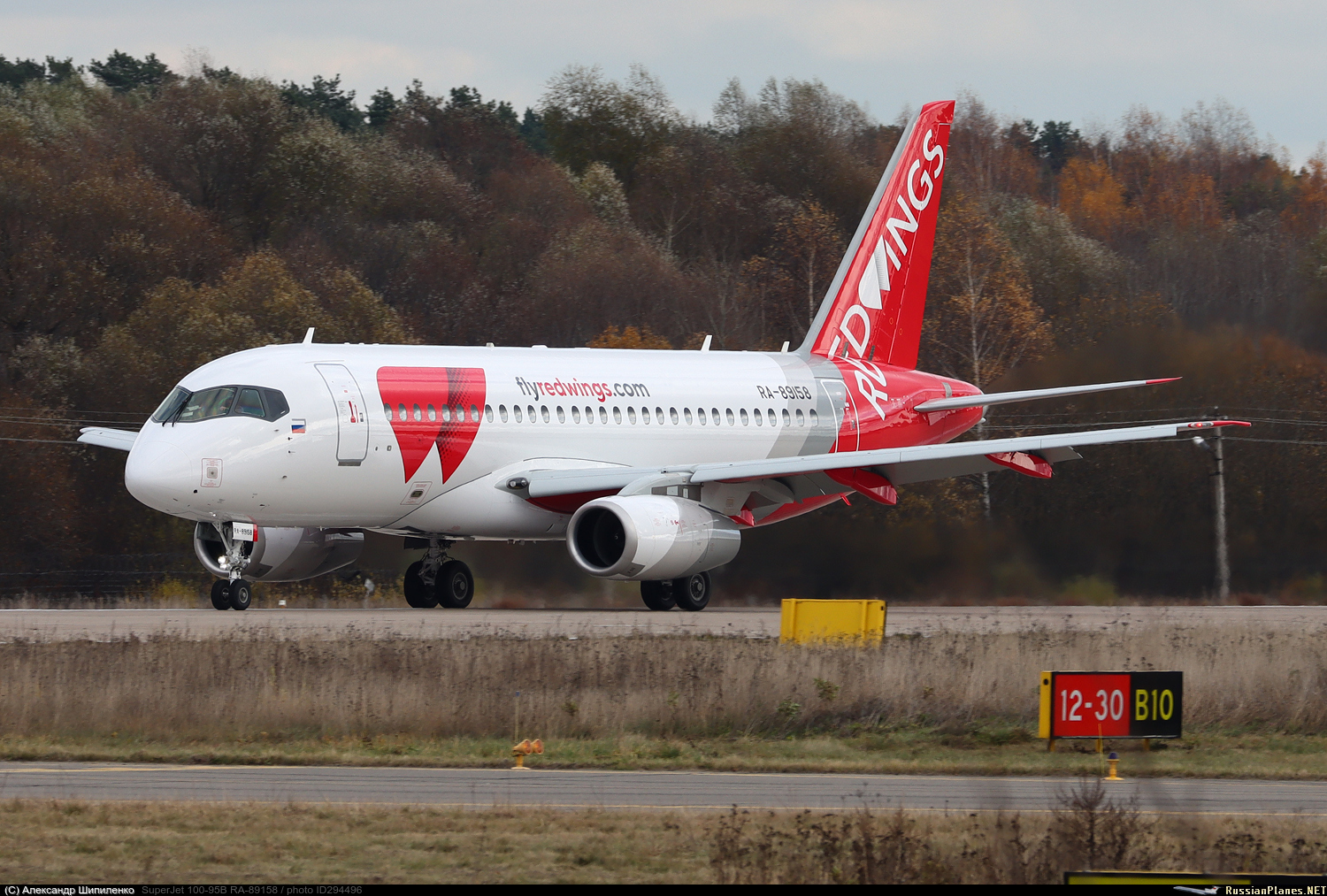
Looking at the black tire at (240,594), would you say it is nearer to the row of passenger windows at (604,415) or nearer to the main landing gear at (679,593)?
the row of passenger windows at (604,415)

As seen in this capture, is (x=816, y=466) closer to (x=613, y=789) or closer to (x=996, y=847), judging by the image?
(x=613, y=789)

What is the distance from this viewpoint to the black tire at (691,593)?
31.8 m

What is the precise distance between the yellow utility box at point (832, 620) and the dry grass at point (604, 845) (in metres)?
10.4

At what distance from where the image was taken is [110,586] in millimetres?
41062

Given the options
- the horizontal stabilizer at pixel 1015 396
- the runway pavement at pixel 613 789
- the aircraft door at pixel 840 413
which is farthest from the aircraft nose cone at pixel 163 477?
the horizontal stabilizer at pixel 1015 396

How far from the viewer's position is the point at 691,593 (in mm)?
31859

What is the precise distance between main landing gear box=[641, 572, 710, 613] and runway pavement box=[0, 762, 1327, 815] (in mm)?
16162

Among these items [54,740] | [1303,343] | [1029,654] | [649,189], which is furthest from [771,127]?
[54,740]

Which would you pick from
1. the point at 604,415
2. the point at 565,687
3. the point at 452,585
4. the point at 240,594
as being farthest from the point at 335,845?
the point at 604,415

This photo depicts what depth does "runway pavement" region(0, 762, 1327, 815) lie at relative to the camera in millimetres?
13461

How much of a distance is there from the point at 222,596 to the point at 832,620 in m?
9.82

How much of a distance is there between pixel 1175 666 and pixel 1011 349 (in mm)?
34201

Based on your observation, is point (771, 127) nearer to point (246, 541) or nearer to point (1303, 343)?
point (1303, 343)

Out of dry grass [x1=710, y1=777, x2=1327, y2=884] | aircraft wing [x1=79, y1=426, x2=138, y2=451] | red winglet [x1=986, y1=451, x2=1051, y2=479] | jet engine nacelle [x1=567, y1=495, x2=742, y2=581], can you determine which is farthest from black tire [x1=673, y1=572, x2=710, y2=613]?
dry grass [x1=710, y1=777, x2=1327, y2=884]
